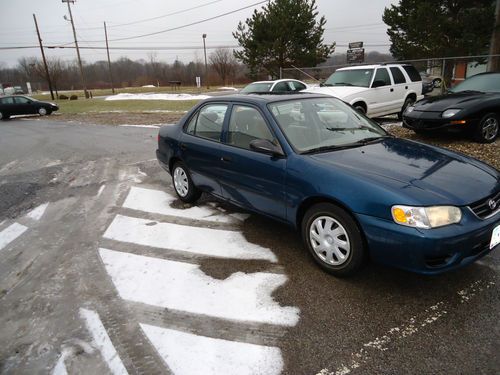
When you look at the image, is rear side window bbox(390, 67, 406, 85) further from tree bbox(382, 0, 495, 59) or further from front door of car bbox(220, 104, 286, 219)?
tree bbox(382, 0, 495, 59)

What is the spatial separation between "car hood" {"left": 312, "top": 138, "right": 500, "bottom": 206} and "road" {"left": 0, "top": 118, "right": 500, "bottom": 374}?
83cm

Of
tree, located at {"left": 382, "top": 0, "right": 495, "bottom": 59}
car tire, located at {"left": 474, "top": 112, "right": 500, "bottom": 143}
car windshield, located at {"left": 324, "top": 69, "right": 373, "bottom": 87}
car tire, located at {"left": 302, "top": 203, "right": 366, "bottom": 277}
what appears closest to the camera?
car tire, located at {"left": 302, "top": 203, "right": 366, "bottom": 277}

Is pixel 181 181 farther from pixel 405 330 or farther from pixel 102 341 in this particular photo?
pixel 405 330

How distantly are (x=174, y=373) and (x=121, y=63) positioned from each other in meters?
98.9

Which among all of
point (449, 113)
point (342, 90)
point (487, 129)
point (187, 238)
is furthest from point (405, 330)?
point (342, 90)

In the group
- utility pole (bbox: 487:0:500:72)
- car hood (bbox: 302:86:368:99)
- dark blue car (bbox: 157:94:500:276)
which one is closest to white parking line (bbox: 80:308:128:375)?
dark blue car (bbox: 157:94:500:276)

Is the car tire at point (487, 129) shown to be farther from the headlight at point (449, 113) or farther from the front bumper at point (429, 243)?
the front bumper at point (429, 243)

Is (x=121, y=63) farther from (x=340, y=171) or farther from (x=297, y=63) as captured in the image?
(x=340, y=171)

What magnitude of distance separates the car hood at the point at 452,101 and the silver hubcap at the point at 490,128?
47 centimetres

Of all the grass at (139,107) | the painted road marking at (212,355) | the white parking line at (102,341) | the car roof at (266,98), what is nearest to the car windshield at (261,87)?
the grass at (139,107)

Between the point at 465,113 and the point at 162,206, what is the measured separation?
19.3ft

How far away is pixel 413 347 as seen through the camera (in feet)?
7.75

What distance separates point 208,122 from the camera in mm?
4500

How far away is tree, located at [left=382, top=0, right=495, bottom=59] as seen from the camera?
18.5 m
